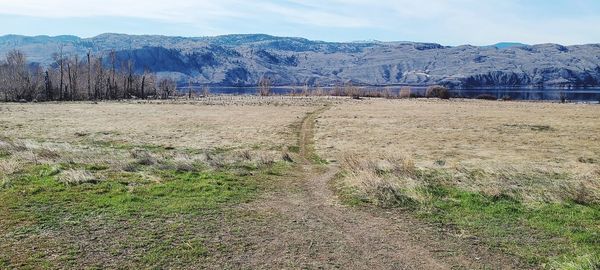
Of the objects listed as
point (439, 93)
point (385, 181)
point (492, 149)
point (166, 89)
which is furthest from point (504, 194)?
point (166, 89)

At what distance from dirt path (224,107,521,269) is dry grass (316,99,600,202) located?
4.57 meters

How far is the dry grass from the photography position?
57.2 ft

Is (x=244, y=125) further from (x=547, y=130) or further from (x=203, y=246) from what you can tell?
(x=203, y=246)

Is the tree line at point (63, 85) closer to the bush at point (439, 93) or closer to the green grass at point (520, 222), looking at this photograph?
the bush at point (439, 93)

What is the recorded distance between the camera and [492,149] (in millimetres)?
33969

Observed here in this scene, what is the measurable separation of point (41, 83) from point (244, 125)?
93.9 m

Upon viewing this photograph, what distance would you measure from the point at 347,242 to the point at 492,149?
25.6 metres

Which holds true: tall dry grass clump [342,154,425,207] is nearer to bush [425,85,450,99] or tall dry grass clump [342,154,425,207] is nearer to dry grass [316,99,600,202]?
dry grass [316,99,600,202]

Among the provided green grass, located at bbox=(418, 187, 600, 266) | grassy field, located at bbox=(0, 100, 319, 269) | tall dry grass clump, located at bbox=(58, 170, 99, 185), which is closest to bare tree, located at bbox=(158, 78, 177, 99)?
grassy field, located at bbox=(0, 100, 319, 269)

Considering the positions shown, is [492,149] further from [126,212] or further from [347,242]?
[126,212]

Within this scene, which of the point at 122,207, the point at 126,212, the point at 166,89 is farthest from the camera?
the point at 166,89

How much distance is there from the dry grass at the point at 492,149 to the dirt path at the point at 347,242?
4.57m

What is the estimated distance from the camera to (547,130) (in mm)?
46031

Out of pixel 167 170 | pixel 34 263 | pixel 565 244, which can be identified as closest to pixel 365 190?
pixel 565 244
